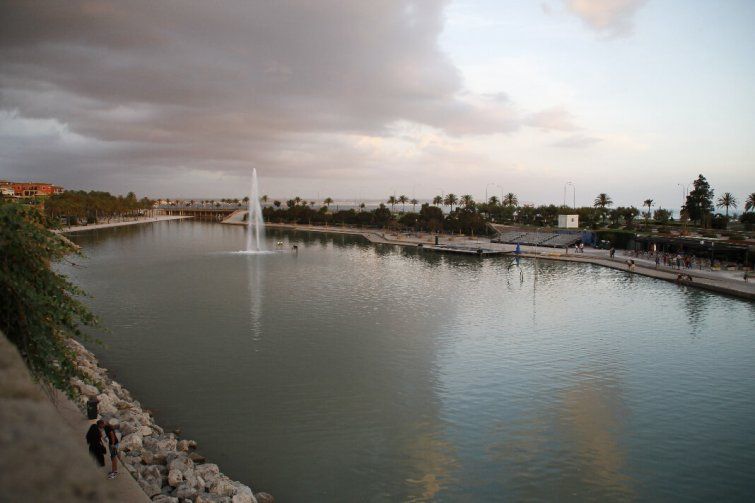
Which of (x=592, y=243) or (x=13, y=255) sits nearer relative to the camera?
(x=13, y=255)

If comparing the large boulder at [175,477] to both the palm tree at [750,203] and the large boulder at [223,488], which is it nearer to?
the large boulder at [223,488]

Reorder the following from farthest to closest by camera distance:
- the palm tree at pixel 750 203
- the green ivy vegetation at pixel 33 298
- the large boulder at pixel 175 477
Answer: the palm tree at pixel 750 203
the large boulder at pixel 175 477
the green ivy vegetation at pixel 33 298

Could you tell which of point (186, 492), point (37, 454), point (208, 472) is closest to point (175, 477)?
point (186, 492)

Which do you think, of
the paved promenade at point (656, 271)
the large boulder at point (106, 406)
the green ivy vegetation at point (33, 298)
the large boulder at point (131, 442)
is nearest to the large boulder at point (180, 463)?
the large boulder at point (131, 442)

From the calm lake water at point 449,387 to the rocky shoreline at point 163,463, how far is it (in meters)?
0.99

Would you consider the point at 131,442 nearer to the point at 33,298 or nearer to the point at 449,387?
the point at 33,298

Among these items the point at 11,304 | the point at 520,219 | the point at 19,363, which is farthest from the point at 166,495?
the point at 520,219

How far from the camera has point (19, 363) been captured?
2.02 metres

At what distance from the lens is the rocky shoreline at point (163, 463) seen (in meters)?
12.9

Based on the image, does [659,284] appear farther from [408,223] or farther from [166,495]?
[408,223]

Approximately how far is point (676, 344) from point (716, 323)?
280 inches

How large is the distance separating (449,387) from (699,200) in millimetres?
94587

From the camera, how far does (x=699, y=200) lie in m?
95.4

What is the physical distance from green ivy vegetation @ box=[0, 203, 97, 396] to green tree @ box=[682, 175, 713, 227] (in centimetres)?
10520
